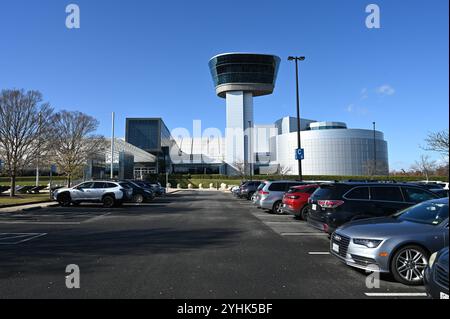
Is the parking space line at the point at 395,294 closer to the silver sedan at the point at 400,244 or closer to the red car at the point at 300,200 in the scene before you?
the silver sedan at the point at 400,244

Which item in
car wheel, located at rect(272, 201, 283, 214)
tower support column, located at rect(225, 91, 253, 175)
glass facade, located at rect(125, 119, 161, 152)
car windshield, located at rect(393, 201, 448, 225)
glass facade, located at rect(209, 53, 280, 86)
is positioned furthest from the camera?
tower support column, located at rect(225, 91, 253, 175)

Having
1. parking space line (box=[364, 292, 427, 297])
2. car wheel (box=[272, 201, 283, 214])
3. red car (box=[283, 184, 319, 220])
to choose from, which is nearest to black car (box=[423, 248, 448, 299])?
parking space line (box=[364, 292, 427, 297])

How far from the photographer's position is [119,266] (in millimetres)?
7199

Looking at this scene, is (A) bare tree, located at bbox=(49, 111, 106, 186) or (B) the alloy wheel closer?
(B) the alloy wheel

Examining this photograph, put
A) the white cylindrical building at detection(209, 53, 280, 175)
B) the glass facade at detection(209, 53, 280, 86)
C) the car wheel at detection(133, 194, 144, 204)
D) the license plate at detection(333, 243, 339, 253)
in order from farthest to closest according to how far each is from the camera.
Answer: the white cylindrical building at detection(209, 53, 280, 175) < the glass facade at detection(209, 53, 280, 86) < the car wheel at detection(133, 194, 144, 204) < the license plate at detection(333, 243, 339, 253)

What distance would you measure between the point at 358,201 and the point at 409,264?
360 centimetres

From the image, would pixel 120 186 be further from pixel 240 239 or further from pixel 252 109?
pixel 252 109

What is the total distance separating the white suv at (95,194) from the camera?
22312 mm

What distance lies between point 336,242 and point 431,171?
67.1 metres

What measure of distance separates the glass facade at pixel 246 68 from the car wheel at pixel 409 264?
336 ft

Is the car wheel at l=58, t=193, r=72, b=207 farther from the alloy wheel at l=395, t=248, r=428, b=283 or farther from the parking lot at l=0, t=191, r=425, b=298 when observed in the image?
the alloy wheel at l=395, t=248, r=428, b=283

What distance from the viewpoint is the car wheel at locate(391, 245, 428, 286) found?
623 cm

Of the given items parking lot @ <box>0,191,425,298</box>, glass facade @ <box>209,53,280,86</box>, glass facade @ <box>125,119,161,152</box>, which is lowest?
parking lot @ <box>0,191,425,298</box>
